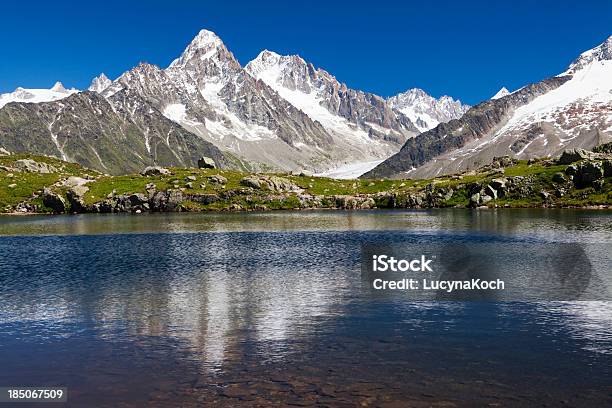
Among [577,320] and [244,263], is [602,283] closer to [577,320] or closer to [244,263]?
[577,320]

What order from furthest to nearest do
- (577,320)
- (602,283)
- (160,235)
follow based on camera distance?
(160,235) < (602,283) < (577,320)

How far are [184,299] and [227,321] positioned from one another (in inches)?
401

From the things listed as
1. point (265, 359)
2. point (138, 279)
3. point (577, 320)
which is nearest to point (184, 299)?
point (138, 279)

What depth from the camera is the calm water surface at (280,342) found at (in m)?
28.3

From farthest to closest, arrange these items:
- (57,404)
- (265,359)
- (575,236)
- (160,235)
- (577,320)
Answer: (160,235) < (575,236) < (577,320) < (265,359) < (57,404)

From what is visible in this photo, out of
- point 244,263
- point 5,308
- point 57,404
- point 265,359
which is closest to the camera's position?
point 57,404

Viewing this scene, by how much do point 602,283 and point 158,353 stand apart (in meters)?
46.7

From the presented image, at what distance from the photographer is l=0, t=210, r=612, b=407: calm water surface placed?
28344 millimetres

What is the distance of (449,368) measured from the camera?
31406 mm

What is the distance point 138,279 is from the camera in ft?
208

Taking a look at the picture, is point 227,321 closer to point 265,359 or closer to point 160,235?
point 265,359

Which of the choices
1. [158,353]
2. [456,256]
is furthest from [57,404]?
[456,256]

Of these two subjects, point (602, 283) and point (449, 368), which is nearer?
point (449, 368)

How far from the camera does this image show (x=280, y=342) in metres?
37.2
